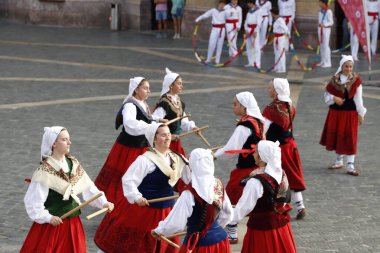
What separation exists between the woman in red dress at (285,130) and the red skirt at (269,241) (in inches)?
104

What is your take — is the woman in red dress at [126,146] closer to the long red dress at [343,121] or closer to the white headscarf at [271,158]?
the white headscarf at [271,158]

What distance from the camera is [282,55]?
23.1 meters

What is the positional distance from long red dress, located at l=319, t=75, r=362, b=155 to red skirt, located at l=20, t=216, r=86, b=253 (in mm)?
6046

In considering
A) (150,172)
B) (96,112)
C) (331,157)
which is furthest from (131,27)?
(150,172)

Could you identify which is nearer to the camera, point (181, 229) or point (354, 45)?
point (181, 229)

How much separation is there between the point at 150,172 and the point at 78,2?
22794 millimetres

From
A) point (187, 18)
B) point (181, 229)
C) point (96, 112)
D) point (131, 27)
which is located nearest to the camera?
point (181, 229)

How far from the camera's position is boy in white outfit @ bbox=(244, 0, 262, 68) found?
2369cm

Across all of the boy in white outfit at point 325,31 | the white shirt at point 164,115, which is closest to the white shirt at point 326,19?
the boy in white outfit at point 325,31

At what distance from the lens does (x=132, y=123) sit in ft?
36.9

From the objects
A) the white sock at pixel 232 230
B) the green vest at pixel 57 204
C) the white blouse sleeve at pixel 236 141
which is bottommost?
the white sock at pixel 232 230

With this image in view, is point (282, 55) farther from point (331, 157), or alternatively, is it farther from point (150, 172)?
point (150, 172)

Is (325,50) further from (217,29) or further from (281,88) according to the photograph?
(281,88)

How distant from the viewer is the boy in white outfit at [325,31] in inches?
952
